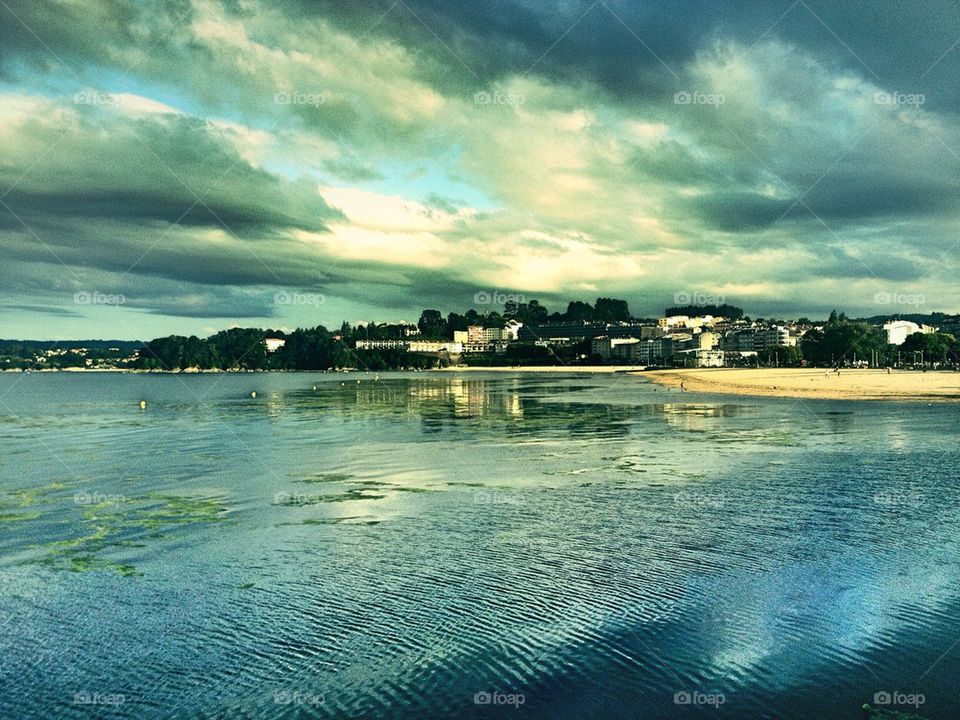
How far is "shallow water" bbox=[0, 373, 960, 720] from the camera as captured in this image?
1088 centimetres

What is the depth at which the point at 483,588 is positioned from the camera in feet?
51.2

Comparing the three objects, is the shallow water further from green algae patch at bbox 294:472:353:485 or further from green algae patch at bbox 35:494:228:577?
green algae patch at bbox 294:472:353:485

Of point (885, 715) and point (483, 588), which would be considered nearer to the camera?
point (885, 715)

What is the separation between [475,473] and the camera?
107 ft

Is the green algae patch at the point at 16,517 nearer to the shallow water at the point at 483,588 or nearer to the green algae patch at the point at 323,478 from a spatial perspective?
the shallow water at the point at 483,588

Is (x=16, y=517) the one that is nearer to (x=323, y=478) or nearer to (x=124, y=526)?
(x=124, y=526)

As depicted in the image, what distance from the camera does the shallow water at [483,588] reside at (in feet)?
35.7

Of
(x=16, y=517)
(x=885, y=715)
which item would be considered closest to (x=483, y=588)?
(x=885, y=715)

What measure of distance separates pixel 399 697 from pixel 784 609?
25.9 ft

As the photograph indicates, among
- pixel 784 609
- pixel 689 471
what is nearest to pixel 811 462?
pixel 689 471

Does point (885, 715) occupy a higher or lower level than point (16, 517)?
higher

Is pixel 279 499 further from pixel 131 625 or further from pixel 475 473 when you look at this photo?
pixel 131 625

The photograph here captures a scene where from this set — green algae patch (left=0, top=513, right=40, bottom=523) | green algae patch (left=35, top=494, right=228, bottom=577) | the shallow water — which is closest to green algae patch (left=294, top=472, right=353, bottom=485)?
the shallow water

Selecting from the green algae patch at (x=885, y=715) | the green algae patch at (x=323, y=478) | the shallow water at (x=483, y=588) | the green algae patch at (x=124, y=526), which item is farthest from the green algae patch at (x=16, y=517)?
the green algae patch at (x=885, y=715)
